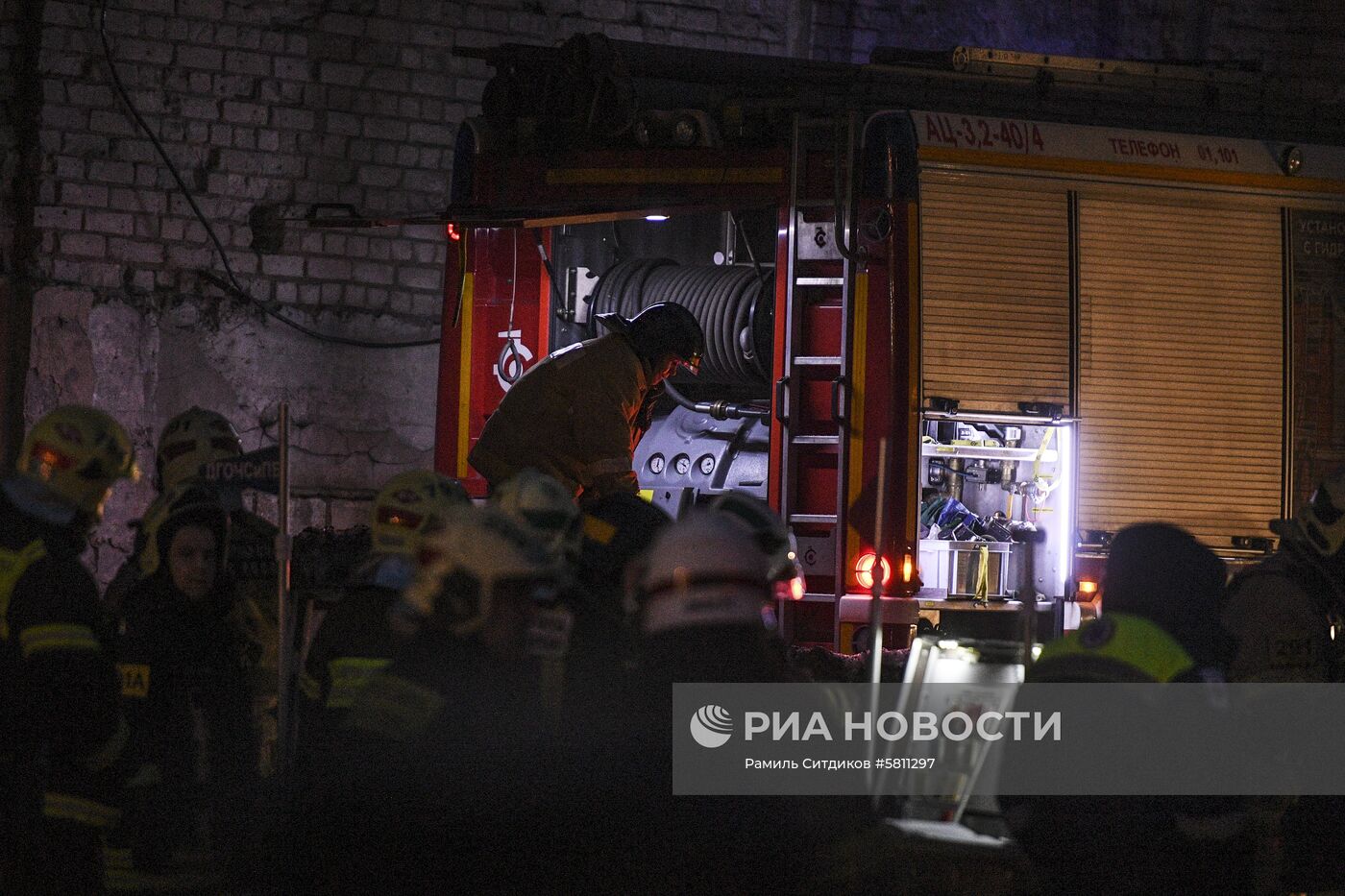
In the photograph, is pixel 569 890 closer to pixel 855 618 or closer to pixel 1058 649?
pixel 1058 649

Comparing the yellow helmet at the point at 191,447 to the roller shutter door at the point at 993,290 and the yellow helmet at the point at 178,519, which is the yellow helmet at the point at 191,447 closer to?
the yellow helmet at the point at 178,519

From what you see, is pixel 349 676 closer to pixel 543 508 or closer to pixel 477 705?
pixel 477 705

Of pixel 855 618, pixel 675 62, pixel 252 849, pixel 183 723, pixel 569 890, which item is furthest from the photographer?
pixel 675 62

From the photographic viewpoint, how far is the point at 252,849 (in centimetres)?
441

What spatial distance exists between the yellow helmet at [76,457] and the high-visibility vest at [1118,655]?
2509 millimetres

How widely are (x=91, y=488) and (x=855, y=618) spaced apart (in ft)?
10.8

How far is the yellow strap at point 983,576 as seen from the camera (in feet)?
21.3

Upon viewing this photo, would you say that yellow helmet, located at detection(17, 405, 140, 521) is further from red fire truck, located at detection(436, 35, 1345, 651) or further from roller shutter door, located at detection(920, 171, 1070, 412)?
roller shutter door, located at detection(920, 171, 1070, 412)

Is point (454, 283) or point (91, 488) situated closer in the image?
point (91, 488)

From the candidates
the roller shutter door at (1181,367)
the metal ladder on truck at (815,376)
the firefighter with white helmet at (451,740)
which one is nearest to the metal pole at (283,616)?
the firefighter with white helmet at (451,740)

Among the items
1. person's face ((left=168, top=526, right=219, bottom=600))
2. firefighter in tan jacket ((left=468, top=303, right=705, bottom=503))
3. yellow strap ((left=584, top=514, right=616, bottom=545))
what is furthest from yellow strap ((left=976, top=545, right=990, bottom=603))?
person's face ((left=168, top=526, right=219, bottom=600))

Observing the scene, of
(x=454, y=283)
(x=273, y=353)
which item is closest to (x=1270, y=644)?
(x=454, y=283)

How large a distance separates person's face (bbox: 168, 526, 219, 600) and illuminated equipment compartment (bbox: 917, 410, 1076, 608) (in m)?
3.32

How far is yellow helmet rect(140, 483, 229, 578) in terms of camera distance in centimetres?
414
